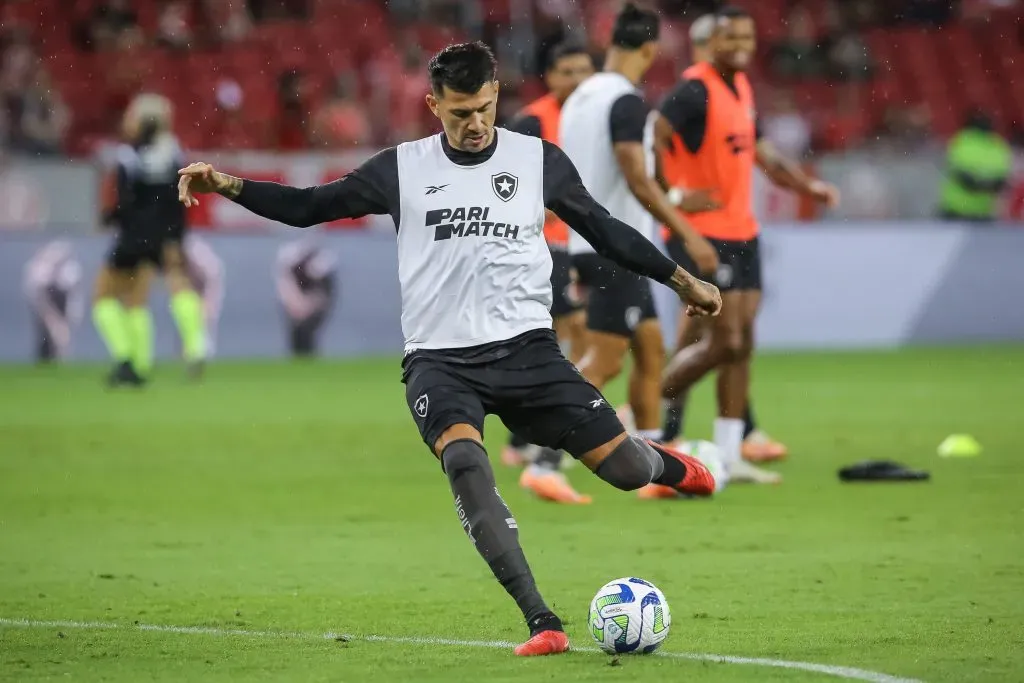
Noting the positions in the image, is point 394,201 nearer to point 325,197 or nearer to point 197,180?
point 325,197

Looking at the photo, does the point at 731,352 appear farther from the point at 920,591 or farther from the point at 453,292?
the point at 453,292

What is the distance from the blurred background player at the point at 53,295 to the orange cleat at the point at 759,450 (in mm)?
9816

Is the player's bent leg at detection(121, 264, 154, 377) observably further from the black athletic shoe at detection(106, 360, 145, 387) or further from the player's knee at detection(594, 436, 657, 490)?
the player's knee at detection(594, 436, 657, 490)

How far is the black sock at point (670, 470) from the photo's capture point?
650cm

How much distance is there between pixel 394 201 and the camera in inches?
241

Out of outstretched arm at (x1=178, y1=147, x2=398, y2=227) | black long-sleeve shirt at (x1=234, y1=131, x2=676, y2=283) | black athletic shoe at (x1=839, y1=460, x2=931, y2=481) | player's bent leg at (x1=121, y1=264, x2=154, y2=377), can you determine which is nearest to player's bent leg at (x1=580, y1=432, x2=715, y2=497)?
black long-sleeve shirt at (x1=234, y1=131, x2=676, y2=283)

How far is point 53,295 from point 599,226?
45.4 ft

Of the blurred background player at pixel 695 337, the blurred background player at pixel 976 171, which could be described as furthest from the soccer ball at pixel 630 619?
the blurred background player at pixel 976 171

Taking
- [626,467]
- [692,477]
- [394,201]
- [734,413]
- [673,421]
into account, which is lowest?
[673,421]

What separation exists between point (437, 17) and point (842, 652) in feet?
67.5

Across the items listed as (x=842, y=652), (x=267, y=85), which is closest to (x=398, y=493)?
(x=842, y=652)

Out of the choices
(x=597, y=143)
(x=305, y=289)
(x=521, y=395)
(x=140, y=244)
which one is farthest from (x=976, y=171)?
(x=521, y=395)

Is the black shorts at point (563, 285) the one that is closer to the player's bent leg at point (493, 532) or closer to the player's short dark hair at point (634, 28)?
the player's short dark hair at point (634, 28)

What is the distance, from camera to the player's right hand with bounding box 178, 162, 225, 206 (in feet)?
19.3
